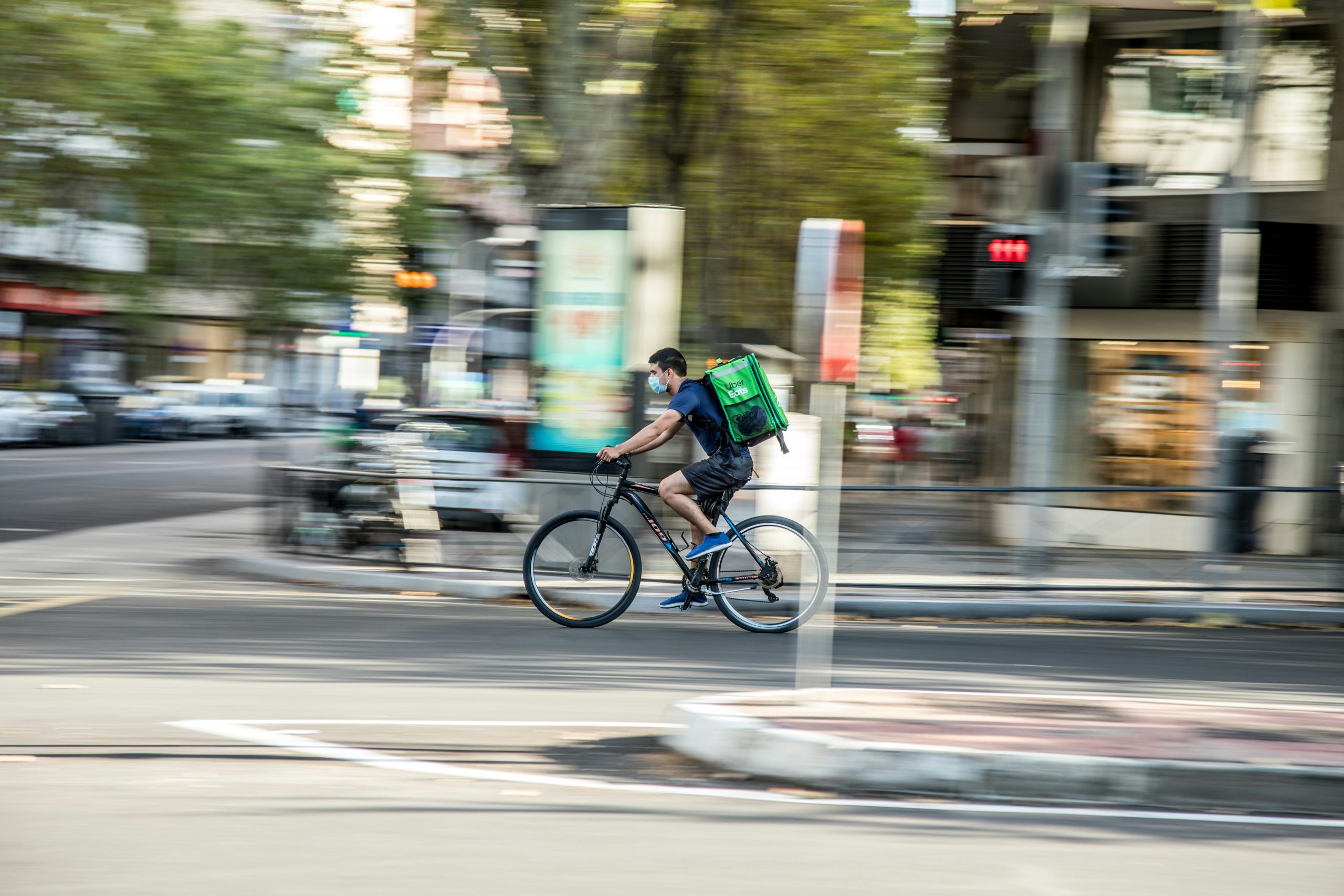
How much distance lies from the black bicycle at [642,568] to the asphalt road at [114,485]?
828 cm

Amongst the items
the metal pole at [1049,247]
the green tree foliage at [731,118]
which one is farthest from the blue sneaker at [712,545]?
the green tree foliage at [731,118]

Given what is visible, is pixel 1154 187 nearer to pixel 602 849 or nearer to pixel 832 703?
pixel 832 703

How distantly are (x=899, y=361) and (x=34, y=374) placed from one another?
24.2 meters

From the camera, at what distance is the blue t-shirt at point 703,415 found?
31.9ft

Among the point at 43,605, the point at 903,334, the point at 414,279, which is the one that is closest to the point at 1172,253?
the point at 414,279

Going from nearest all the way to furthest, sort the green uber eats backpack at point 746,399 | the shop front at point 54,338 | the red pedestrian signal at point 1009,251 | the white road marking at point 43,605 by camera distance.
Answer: the green uber eats backpack at point 746,399
the white road marking at point 43,605
the red pedestrian signal at point 1009,251
the shop front at point 54,338

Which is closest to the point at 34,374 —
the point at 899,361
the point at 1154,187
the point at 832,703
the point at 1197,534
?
the point at 899,361

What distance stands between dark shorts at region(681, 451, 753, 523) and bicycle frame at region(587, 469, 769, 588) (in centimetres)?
26

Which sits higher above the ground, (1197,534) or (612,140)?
(612,140)

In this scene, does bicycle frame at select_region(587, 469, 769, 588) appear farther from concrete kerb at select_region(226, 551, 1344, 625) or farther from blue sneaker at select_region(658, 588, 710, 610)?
concrete kerb at select_region(226, 551, 1344, 625)

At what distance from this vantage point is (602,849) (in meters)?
4.68

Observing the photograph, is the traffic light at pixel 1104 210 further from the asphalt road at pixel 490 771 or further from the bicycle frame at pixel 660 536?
the bicycle frame at pixel 660 536

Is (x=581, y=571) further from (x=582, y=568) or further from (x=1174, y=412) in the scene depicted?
(x=1174, y=412)

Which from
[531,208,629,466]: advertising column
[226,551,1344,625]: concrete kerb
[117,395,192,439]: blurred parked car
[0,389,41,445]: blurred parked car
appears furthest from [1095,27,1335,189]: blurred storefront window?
[117,395,192,439]: blurred parked car
